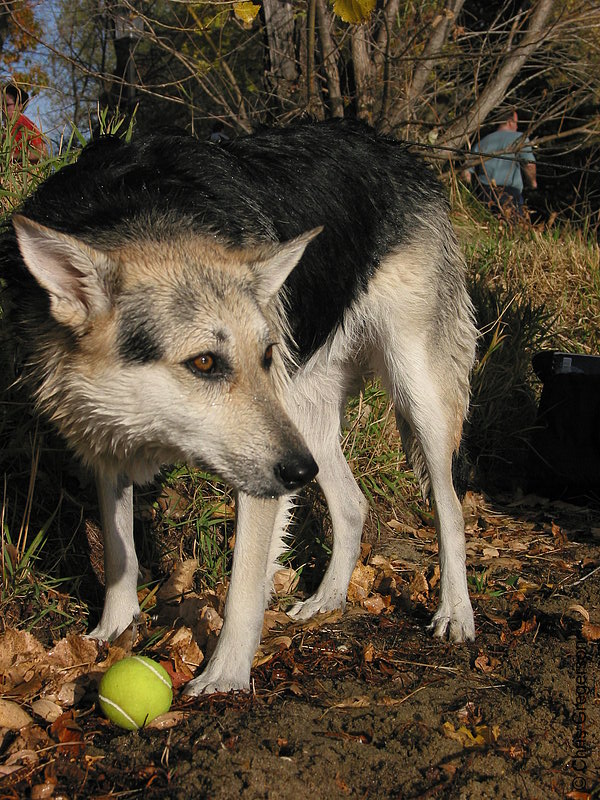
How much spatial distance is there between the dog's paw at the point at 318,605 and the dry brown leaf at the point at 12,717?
168 centimetres

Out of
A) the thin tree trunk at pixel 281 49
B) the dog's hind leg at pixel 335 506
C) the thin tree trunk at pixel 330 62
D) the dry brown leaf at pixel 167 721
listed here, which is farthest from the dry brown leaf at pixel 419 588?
the thin tree trunk at pixel 330 62

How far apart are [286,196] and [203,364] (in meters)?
1.23

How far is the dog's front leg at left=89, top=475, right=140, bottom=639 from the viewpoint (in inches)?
145

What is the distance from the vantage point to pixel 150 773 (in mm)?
2510

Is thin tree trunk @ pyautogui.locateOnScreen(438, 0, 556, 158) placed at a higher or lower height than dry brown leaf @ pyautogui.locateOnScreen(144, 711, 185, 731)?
higher

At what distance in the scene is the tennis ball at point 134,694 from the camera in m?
2.78

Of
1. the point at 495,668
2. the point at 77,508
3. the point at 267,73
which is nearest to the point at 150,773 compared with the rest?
the point at 495,668

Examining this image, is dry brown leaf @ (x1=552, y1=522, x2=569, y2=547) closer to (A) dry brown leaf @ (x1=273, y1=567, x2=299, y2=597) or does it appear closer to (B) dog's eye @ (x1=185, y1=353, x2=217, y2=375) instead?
(A) dry brown leaf @ (x1=273, y1=567, x2=299, y2=597)

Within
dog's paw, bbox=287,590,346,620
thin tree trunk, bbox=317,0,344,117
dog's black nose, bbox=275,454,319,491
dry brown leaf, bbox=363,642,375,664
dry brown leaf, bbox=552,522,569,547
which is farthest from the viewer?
thin tree trunk, bbox=317,0,344,117

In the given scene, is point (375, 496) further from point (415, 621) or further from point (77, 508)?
point (77, 508)

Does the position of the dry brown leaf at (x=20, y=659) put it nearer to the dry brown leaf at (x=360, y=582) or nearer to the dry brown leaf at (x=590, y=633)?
the dry brown leaf at (x=360, y=582)

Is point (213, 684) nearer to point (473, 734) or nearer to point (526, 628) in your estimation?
point (473, 734)

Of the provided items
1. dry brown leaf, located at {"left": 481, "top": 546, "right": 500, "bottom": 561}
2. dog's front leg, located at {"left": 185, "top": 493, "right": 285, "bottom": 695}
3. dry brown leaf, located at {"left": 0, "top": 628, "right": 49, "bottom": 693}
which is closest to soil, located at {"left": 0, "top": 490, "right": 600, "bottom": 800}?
dog's front leg, located at {"left": 185, "top": 493, "right": 285, "bottom": 695}

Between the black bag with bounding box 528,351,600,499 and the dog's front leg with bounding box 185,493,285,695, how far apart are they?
3932 mm
